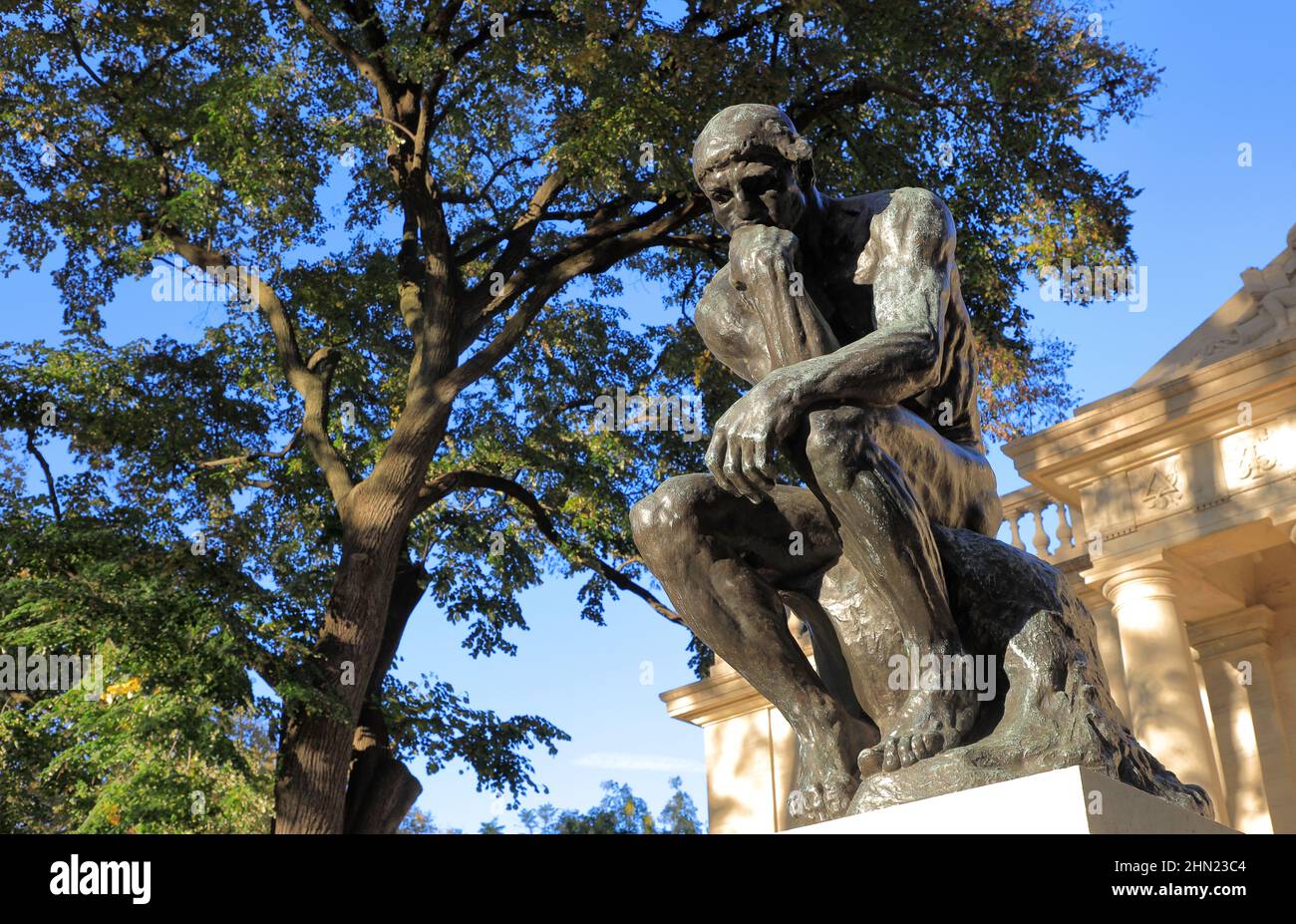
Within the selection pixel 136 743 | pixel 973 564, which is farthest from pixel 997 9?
pixel 973 564

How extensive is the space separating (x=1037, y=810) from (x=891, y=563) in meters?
0.72

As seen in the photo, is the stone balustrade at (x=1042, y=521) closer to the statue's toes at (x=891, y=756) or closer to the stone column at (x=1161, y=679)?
the stone column at (x=1161, y=679)

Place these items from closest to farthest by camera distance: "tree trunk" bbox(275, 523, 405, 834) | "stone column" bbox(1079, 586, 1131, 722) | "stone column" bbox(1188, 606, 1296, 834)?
"tree trunk" bbox(275, 523, 405, 834), "stone column" bbox(1188, 606, 1296, 834), "stone column" bbox(1079, 586, 1131, 722)

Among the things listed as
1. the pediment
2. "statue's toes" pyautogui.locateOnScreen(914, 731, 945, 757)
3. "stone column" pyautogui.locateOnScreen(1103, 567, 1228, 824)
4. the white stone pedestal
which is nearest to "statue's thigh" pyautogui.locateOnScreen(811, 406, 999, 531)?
"statue's toes" pyautogui.locateOnScreen(914, 731, 945, 757)

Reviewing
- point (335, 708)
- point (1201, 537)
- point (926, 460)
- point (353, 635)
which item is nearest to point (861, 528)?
point (926, 460)

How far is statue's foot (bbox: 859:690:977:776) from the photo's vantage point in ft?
10.3

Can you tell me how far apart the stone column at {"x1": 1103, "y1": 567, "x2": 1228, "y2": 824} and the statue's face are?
1038 cm

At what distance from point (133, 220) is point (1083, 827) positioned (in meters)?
14.7

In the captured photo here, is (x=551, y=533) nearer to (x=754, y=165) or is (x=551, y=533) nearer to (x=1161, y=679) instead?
(x=1161, y=679)

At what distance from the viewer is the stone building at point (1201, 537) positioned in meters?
13.6

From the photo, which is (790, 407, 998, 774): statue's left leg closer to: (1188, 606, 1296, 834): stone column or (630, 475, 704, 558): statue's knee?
(630, 475, 704, 558): statue's knee

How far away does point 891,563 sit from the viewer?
3240 mm

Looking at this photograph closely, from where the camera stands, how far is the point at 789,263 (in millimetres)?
3697
